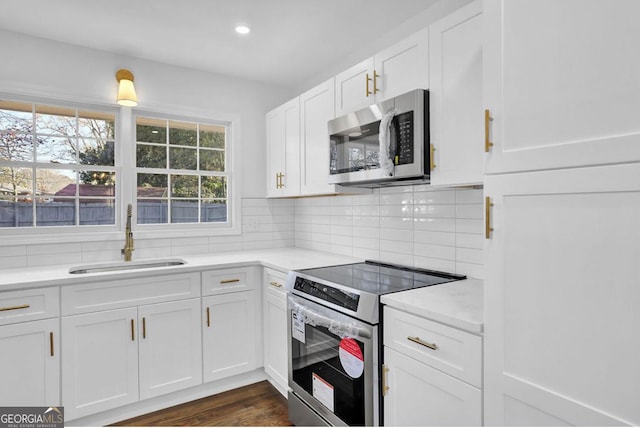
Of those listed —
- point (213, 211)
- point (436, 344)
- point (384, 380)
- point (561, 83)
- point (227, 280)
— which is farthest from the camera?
point (213, 211)

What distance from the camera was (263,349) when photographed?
107 inches

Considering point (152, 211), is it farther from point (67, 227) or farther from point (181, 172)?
point (67, 227)

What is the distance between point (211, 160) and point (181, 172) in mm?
293

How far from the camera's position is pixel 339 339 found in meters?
1.80

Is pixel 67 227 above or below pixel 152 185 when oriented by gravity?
below

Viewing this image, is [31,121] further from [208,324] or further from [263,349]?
[263,349]

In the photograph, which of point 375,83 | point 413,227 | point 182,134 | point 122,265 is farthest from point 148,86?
Result: point 413,227

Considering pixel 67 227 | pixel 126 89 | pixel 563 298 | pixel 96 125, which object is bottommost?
pixel 563 298

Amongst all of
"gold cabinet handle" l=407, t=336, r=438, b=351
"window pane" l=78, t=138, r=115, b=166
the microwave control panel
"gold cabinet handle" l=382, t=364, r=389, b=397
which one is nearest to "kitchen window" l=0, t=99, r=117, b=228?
"window pane" l=78, t=138, r=115, b=166

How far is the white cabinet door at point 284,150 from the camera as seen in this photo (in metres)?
2.89

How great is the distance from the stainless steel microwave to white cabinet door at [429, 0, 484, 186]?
61mm

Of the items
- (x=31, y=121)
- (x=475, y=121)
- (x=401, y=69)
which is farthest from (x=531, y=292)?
(x=31, y=121)

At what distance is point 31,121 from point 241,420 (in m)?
2.52

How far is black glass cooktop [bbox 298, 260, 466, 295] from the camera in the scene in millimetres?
1830
